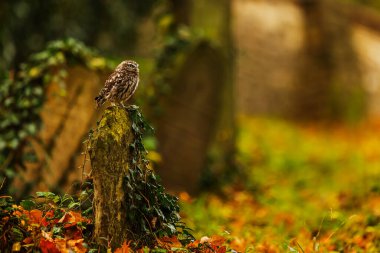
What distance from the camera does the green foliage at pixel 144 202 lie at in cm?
381

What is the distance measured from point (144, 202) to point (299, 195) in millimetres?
5516

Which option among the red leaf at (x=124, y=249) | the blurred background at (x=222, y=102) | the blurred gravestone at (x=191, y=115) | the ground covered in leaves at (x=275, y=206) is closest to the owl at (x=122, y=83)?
the blurred background at (x=222, y=102)

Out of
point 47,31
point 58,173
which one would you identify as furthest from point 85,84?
point 47,31

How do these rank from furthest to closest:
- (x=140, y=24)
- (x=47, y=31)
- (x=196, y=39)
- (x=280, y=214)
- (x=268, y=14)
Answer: (x=268, y=14)
(x=140, y=24)
(x=47, y=31)
(x=196, y=39)
(x=280, y=214)

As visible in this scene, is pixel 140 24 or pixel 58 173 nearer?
pixel 58 173

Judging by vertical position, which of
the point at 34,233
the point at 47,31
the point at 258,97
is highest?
the point at 258,97

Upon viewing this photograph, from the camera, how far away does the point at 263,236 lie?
5707 millimetres

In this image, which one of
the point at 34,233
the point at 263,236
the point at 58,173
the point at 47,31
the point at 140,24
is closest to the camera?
the point at 34,233

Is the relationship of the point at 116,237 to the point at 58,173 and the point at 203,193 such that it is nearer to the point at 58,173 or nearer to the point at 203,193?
the point at 58,173

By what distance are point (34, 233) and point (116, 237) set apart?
470mm

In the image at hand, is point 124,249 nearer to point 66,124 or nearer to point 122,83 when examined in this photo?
point 122,83

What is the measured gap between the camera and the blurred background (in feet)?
22.2

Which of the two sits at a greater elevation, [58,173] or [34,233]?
[58,173]

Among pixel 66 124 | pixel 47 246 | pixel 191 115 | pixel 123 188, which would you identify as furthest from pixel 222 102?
pixel 47 246
